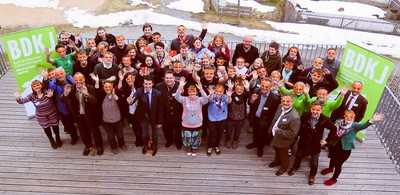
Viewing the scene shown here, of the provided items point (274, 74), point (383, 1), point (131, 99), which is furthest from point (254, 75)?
point (383, 1)

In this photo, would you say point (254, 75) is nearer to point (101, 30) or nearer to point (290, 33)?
point (101, 30)

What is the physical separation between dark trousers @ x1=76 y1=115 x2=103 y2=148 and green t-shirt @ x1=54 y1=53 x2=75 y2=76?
1.43 metres

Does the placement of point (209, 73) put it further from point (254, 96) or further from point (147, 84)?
point (147, 84)

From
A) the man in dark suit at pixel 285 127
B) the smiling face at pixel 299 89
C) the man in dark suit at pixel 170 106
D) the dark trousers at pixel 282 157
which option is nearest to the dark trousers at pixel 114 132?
the man in dark suit at pixel 170 106

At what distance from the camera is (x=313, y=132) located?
5770 mm

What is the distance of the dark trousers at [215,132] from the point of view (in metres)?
6.55

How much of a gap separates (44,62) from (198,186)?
4452 mm

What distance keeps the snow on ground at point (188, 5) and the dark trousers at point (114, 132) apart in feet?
47.4

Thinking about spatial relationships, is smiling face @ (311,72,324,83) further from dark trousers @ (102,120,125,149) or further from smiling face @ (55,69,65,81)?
smiling face @ (55,69,65,81)

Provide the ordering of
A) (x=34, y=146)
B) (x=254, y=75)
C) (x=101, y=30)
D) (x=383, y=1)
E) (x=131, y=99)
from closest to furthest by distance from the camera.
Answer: (x=131, y=99), (x=254, y=75), (x=34, y=146), (x=101, y=30), (x=383, y=1)

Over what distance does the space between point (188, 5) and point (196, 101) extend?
15545 millimetres

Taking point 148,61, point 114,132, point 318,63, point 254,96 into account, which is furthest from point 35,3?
point 318,63

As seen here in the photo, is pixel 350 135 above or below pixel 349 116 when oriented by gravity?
below

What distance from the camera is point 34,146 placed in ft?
23.4
